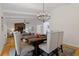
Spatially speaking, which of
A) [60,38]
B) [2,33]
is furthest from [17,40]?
[60,38]

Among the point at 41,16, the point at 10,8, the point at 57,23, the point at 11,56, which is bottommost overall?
the point at 11,56

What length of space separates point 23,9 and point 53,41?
25.2 inches

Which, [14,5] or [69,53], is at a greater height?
[14,5]

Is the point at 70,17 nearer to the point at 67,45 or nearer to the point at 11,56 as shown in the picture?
the point at 67,45

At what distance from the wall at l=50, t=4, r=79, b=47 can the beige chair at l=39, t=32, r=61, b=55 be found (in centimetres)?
10

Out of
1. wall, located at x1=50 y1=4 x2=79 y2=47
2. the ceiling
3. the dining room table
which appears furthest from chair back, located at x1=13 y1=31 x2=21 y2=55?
wall, located at x1=50 y1=4 x2=79 y2=47

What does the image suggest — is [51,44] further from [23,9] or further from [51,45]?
[23,9]

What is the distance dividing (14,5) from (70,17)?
0.81 meters

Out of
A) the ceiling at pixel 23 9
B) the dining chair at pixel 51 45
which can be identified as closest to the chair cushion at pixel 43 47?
the dining chair at pixel 51 45

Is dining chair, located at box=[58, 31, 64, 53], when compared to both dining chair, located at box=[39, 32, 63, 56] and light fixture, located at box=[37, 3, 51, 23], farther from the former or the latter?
light fixture, located at box=[37, 3, 51, 23]

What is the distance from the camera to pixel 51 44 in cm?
147

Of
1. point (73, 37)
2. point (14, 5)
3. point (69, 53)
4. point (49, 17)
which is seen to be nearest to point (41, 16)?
point (49, 17)

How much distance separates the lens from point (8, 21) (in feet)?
4.53

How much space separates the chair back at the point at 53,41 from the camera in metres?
1.45
